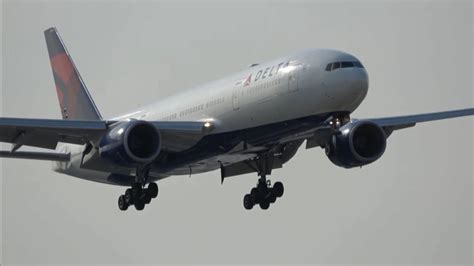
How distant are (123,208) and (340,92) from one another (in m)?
12.5

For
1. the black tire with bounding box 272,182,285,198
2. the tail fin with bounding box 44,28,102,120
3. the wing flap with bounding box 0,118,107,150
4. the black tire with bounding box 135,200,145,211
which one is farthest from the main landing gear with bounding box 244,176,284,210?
the tail fin with bounding box 44,28,102,120

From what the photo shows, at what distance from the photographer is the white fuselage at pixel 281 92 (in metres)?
45.6

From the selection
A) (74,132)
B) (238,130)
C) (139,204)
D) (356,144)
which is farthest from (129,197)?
(356,144)

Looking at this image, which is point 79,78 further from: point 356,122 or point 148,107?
point 356,122

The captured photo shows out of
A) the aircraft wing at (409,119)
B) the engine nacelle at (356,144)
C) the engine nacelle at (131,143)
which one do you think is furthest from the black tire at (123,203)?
the aircraft wing at (409,119)

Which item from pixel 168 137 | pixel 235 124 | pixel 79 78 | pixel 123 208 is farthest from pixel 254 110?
pixel 79 78

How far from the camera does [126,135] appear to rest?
48000 mm

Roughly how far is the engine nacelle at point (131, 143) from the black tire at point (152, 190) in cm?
487

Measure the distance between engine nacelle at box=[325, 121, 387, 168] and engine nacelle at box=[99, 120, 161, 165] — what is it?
666cm

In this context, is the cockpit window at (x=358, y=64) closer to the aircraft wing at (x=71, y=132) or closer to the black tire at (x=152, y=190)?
the aircraft wing at (x=71, y=132)

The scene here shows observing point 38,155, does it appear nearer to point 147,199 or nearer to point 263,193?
point 147,199

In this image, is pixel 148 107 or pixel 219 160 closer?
pixel 219 160

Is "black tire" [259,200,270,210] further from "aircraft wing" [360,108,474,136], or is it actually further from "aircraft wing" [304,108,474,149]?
"aircraft wing" [360,108,474,136]

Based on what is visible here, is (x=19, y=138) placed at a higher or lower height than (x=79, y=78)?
lower
